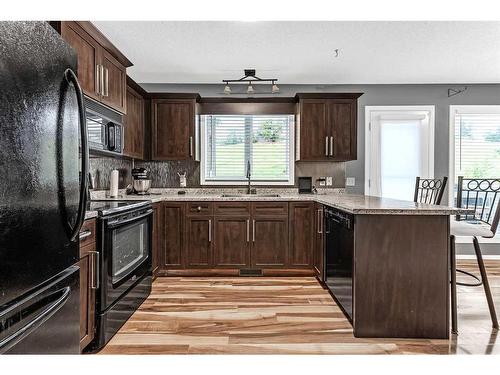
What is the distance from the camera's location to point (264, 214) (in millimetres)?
4094

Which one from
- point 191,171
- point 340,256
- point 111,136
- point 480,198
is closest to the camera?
point 340,256

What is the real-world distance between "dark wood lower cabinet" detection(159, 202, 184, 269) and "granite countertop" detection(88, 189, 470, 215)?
128 mm

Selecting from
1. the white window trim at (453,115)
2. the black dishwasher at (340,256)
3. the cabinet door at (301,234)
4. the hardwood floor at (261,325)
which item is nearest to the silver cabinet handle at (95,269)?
the hardwood floor at (261,325)

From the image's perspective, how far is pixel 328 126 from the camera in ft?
14.6

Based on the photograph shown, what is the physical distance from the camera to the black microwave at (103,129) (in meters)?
2.61

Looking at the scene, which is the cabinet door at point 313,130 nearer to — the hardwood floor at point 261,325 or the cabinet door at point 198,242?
the cabinet door at point 198,242

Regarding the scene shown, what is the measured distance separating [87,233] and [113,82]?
5.20ft

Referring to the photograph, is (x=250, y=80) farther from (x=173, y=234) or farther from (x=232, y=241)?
(x=173, y=234)

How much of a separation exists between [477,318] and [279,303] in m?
1.55

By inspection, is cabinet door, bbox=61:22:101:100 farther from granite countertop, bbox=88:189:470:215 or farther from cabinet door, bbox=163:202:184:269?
cabinet door, bbox=163:202:184:269

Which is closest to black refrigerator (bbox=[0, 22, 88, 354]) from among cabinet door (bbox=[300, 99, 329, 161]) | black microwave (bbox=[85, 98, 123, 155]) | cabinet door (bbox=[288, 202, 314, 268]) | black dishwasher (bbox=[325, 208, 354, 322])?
black microwave (bbox=[85, 98, 123, 155])

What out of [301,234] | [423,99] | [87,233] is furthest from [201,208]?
[423,99]

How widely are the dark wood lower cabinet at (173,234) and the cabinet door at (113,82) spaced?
1.28 m
